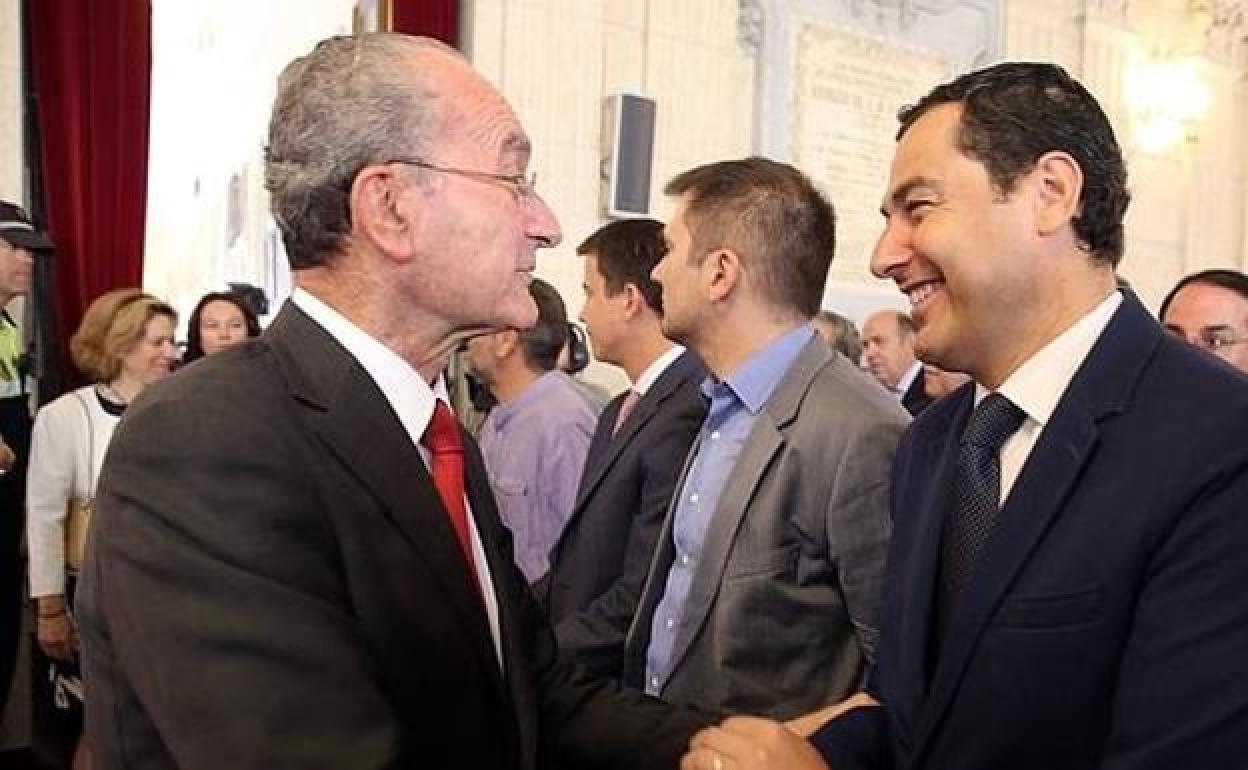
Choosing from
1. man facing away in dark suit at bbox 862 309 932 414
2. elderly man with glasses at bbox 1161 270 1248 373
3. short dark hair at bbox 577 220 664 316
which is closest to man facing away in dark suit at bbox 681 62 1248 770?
short dark hair at bbox 577 220 664 316

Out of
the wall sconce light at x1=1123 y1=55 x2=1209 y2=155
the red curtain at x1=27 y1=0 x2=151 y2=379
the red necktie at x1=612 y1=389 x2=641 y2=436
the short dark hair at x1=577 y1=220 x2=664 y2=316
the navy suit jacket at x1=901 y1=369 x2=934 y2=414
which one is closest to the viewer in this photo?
the red necktie at x1=612 y1=389 x2=641 y2=436

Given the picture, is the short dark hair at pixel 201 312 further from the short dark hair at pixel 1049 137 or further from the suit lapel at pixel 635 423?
the short dark hair at pixel 1049 137

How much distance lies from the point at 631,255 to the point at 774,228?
3.46 ft

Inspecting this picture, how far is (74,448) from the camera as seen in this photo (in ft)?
13.8

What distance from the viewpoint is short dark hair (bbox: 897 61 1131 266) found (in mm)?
1640

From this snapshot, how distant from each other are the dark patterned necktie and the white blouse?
11.0 feet

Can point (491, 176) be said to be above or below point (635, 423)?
above

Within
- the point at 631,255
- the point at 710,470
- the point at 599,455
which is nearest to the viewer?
the point at 710,470

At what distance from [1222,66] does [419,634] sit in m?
9.95

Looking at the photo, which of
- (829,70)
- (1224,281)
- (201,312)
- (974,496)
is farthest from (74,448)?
(829,70)

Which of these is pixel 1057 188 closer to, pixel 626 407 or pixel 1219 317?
pixel 626 407

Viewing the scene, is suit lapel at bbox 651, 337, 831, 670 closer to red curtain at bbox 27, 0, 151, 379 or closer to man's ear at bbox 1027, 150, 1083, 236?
man's ear at bbox 1027, 150, 1083, 236

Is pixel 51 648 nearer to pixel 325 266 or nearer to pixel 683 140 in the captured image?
pixel 325 266

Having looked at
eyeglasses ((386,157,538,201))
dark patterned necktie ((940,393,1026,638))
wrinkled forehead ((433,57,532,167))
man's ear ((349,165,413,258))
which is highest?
wrinkled forehead ((433,57,532,167))
